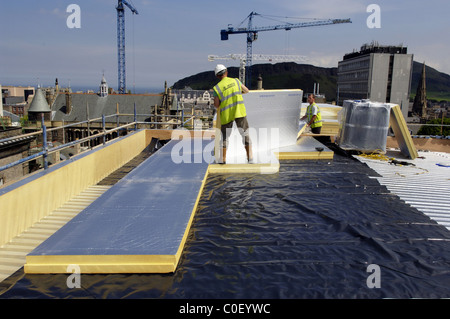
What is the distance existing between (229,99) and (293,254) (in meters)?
3.40

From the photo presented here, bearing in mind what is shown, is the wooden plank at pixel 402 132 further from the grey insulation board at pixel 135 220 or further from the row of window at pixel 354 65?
the row of window at pixel 354 65

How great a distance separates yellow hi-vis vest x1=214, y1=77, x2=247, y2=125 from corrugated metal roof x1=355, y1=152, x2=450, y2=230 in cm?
288

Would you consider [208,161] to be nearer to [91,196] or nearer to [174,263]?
[91,196]

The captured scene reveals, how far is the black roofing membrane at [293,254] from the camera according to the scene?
2932 mm

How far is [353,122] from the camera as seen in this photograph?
27.7ft

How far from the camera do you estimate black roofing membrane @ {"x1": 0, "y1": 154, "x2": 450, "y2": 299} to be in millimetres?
2932

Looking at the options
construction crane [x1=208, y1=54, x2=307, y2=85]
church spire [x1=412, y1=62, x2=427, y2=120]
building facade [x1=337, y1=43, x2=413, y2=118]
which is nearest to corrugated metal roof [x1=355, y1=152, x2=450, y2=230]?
building facade [x1=337, y1=43, x2=413, y2=118]

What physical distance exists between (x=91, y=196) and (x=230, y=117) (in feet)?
9.93

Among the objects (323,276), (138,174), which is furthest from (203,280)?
(138,174)

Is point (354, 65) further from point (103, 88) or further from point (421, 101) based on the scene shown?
point (103, 88)

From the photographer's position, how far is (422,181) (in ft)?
22.1

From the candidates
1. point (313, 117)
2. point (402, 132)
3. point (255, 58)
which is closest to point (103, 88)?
point (313, 117)

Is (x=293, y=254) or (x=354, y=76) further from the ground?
(x=354, y=76)
